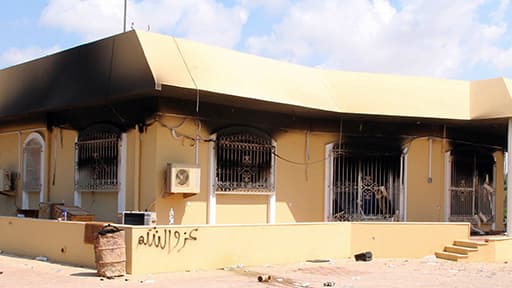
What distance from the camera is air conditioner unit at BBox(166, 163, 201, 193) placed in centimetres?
1369

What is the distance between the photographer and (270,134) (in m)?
15.8

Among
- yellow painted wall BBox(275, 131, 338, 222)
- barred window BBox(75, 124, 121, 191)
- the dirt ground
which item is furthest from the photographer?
yellow painted wall BBox(275, 131, 338, 222)

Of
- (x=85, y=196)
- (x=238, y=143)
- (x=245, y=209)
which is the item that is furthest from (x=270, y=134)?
(x=85, y=196)

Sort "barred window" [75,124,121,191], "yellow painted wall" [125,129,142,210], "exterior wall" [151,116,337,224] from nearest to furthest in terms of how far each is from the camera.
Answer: "exterior wall" [151,116,337,224] → "yellow painted wall" [125,129,142,210] → "barred window" [75,124,121,191]

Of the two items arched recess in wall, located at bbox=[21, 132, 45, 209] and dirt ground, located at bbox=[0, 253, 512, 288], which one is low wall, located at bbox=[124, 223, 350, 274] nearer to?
dirt ground, located at bbox=[0, 253, 512, 288]

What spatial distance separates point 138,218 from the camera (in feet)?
42.2

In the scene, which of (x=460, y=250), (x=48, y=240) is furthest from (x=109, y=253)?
(x=460, y=250)

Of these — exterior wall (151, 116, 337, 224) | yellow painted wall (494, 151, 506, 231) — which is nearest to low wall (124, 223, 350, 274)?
exterior wall (151, 116, 337, 224)

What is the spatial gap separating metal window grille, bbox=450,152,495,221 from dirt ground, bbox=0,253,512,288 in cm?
383

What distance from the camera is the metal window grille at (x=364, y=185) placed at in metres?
16.9

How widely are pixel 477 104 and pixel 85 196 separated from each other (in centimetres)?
1042

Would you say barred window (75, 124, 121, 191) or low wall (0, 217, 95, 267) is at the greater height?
barred window (75, 124, 121, 191)

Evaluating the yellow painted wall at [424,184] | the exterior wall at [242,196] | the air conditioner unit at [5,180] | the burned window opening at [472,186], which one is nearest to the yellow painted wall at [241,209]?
the exterior wall at [242,196]

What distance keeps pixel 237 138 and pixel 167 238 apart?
3.79m
